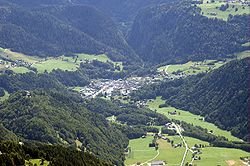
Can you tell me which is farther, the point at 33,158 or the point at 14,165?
the point at 33,158

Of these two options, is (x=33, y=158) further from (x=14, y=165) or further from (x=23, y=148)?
(x=14, y=165)

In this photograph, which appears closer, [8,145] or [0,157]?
[0,157]

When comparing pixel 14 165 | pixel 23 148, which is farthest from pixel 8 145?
pixel 14 165

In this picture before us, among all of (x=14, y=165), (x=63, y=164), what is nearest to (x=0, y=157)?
(x=14, y=165)

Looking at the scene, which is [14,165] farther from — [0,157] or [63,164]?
[63,164]

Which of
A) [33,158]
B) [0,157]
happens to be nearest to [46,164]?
[33,158]

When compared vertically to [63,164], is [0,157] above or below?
above

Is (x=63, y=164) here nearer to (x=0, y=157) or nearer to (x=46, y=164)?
(x=46, y=164)
